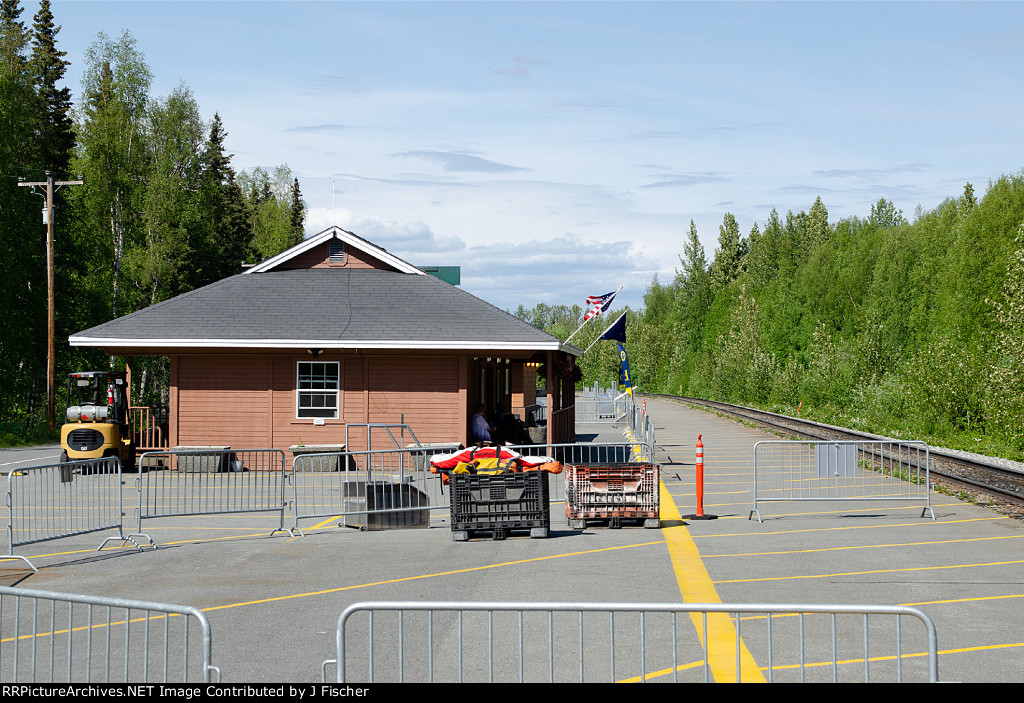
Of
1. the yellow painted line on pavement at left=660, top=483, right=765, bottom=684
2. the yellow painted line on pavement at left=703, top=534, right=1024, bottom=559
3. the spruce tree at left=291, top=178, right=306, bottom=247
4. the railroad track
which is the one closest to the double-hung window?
the yellow painted line on pavement at left=660, top=483, right=765, bottom=684

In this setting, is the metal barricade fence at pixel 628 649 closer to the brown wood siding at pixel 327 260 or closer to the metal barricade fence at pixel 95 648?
the metal barricade fence at pixel 95 648

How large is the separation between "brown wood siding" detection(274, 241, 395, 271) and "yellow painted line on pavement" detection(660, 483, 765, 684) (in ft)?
48.9

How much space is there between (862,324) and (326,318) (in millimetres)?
61888

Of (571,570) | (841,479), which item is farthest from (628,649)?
(841,479)

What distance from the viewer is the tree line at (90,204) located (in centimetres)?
4053

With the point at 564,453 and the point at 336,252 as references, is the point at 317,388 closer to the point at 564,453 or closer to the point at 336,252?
the point at 336,252

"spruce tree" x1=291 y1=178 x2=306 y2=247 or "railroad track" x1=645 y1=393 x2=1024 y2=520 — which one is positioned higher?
"spruce tree" x1=291 y1=178 x2=306 y2=247

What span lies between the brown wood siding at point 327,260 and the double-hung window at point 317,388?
15.7 ft

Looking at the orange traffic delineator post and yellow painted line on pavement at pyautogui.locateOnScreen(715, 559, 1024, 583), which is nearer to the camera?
yellow painted line on pavement at pyautogui.locateOnScreen(715, 559, 1024, 583)

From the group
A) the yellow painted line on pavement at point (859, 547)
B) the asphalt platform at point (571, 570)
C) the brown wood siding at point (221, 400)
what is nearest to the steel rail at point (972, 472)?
the asphalt platform at point (571, 570)

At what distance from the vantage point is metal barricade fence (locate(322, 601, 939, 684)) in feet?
23.0

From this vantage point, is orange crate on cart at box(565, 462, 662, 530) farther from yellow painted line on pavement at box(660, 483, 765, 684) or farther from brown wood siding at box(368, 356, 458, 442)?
brown wood siding at box(368, 356, 458, 442)

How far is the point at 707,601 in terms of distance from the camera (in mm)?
9375
